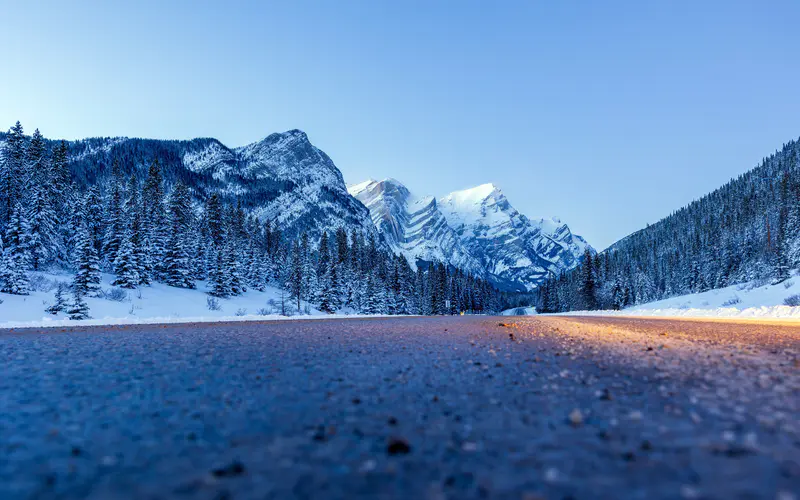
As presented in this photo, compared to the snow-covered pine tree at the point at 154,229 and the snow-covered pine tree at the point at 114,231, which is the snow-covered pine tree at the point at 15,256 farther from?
the snow-covered pine tree at the point at 154,229

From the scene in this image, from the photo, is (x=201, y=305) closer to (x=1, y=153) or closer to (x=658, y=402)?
(x=1, y=153)

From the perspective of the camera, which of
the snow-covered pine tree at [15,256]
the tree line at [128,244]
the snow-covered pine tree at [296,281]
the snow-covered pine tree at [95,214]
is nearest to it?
the snow-covered pine tree at [15,256]

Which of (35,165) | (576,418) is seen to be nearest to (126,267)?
(35,165)

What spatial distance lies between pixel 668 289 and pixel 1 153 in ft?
516

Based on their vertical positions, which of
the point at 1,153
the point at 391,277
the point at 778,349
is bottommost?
the point at 778,349

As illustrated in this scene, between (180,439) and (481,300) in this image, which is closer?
(180,439)

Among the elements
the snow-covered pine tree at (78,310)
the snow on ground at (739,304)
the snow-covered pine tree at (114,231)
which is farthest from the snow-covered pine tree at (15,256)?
the snow on ground at (739,304)

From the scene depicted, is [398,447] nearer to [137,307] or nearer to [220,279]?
[137,307]

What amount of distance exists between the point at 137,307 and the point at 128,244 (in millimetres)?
11022

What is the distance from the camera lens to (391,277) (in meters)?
114

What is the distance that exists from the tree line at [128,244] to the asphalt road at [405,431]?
1270 inches

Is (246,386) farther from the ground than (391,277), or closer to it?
closer to it

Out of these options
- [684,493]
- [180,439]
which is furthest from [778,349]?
[180,439]

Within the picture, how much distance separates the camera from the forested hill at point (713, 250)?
8919 cm
